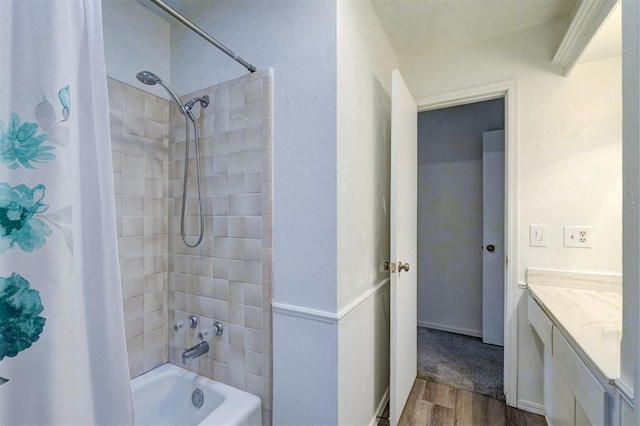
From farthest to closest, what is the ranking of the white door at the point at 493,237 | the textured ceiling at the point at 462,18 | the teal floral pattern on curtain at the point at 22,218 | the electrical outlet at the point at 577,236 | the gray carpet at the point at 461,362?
the white door at the point at 493,237, the gray carpet at the point at 461,362, the electrical outlet at the point at 577,236, the textured ceiling at the point at 462,18, the teal floral pattern on curtain at the point at 22,218

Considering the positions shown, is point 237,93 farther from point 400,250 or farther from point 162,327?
point 162,327

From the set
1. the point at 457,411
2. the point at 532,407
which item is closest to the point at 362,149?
the point at 457,411

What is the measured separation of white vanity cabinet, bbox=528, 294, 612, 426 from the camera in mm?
869

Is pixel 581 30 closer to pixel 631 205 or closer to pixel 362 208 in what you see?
pixel 631 205

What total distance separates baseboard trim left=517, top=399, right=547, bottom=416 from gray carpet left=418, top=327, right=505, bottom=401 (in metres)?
0.12

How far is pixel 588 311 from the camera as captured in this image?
1303 mm

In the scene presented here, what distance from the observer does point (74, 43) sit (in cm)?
68

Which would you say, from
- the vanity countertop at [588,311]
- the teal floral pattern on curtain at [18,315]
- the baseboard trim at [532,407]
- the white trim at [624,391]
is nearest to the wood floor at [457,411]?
the baseboard trim at [532,407]

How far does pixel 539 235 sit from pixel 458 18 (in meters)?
1.41

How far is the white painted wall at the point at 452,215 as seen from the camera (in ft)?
9.65

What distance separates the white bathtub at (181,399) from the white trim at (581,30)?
7.52ft

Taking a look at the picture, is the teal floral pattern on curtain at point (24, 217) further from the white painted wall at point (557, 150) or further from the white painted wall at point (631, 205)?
the white painted wall at point (557, 150)

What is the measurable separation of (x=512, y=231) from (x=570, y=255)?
324 millimetres

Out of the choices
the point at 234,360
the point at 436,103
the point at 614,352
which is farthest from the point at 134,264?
the point at 436,103
